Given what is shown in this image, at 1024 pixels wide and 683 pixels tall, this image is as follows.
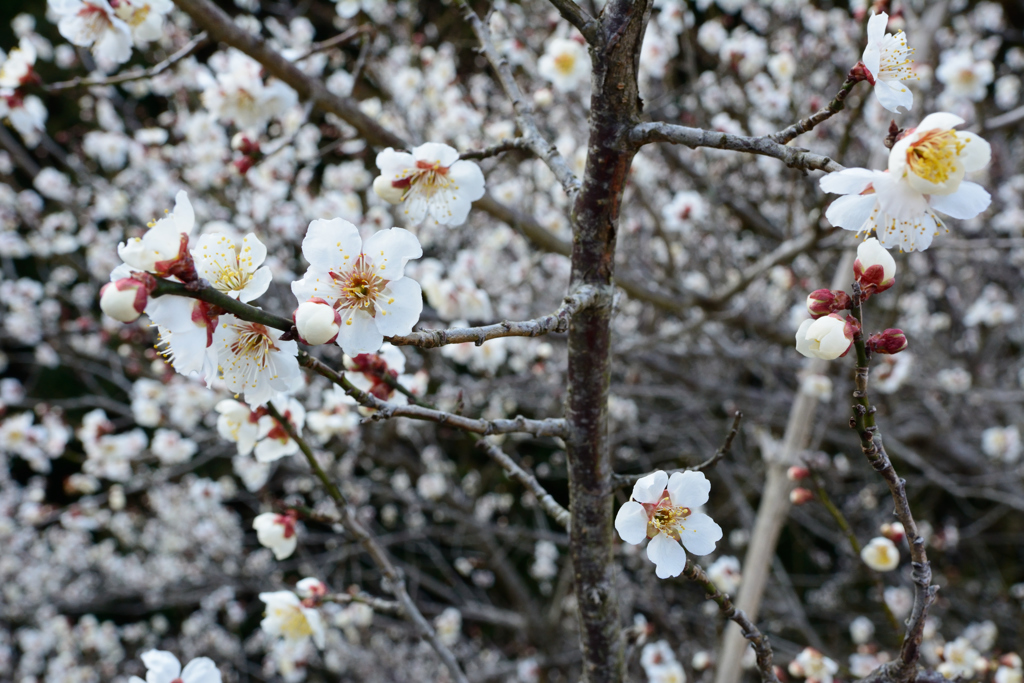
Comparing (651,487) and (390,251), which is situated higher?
(390,251)

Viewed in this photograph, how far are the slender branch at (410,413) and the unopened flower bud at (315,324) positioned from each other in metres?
0.06

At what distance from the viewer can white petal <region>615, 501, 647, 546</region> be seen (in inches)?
31.7

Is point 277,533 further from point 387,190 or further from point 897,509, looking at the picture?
point 897,509

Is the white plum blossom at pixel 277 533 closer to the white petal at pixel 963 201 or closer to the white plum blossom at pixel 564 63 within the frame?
the white petal at pixel 963 201

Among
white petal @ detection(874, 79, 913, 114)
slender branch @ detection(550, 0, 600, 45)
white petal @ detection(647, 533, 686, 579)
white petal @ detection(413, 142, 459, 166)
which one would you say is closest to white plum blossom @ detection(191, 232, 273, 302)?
white petal @ detection(413, 142, 459, 166)

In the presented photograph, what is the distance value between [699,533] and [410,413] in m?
0.41

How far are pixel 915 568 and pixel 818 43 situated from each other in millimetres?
4013

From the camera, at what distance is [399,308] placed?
0.74 metres

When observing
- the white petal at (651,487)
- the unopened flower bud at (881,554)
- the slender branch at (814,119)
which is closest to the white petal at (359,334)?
the white petal at (651,487)

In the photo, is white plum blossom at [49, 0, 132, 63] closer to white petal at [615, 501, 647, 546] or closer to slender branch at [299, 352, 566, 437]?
slender branch at [299, 352, 566, 437]

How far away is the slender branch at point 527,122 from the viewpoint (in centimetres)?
87

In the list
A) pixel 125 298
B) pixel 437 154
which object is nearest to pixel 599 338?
pixel 437 154

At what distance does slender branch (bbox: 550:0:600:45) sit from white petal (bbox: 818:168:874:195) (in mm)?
296

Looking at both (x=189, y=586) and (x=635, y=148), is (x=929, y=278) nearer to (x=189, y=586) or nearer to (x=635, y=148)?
(x=635, y=148)
